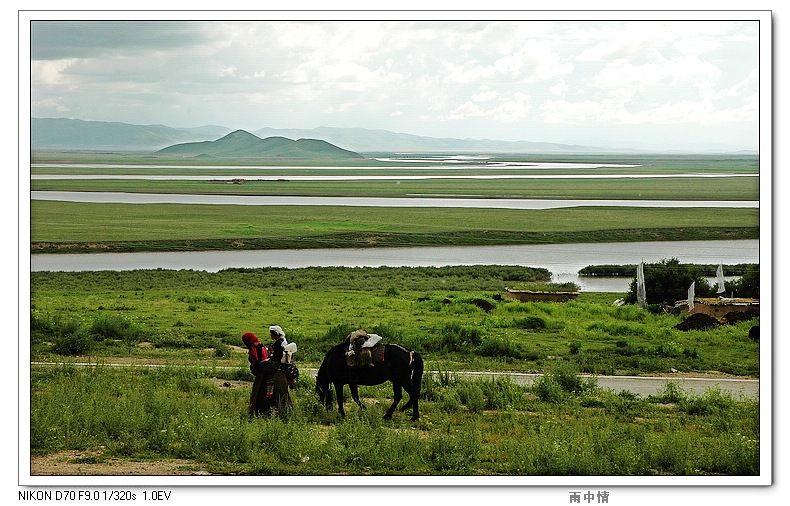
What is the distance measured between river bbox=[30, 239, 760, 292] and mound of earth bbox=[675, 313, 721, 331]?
1.10 meters

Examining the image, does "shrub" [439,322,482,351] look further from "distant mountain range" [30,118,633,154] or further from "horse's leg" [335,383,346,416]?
"horse's leg" [335,383,346,416]

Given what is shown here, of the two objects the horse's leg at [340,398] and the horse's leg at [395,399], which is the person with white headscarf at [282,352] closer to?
the horse's leg at [340,398]

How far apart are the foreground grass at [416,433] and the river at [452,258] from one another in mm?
4072

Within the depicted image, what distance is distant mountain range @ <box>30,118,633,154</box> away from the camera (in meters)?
11.3

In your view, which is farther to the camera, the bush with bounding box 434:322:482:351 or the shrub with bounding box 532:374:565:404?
the bush with bounding box 434:322:482:351

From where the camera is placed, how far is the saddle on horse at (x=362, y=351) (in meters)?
8.59

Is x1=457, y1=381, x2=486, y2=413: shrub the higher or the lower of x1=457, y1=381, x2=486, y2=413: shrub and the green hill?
the lower

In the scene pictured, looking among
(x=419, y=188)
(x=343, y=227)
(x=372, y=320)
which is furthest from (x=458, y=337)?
(x=419, y=188)

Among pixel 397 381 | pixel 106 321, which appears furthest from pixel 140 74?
pixel 397 381

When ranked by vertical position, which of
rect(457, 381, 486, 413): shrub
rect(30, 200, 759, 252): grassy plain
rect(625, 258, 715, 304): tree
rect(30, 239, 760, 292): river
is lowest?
rect(457, 381, 486, 413): shrub

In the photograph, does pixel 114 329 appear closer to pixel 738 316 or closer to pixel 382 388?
pixel 382 388

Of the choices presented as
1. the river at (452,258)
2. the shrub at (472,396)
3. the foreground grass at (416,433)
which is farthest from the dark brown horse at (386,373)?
the river at (452,258)

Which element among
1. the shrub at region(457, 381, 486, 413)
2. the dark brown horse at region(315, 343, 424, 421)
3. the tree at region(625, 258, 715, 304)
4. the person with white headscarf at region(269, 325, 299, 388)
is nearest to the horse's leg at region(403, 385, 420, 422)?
the dark brown horse at region(315, 343, 424, 421)

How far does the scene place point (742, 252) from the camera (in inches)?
423
